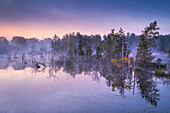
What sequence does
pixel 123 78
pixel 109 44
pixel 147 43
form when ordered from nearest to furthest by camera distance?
pixel 123 78 < pixel 147 43 < pixel 109 44

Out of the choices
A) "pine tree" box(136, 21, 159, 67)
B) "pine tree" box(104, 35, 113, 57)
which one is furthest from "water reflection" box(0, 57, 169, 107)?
"pine tree" box(104, 35, 113, 57)

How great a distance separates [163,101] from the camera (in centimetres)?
970

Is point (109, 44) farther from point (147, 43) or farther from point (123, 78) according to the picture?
point (123, 78)

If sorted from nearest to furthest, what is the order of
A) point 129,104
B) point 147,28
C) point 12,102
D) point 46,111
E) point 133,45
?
1. point 46,111
2. point 129,104
3. point 12,102
4. point 147,28
5. point 133,45

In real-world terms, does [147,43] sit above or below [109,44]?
below

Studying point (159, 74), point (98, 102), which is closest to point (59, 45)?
point (159, 74)

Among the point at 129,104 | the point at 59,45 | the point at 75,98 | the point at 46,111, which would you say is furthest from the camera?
the point at 59,45

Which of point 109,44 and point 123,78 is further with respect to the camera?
point 109,44

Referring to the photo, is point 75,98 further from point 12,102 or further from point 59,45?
point 59,45

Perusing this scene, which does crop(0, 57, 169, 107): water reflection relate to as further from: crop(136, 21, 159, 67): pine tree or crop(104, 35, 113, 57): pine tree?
crop(104, 35, 113, 57): pine tree

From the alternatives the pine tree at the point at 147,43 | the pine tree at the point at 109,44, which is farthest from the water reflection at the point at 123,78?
the pine tree at the point at 109,44

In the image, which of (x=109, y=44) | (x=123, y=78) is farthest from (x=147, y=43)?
(x=109, y=44)

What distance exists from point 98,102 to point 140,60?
2314 centimetres

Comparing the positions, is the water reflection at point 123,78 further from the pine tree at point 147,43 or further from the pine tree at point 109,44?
the pine tree at point 109,44
